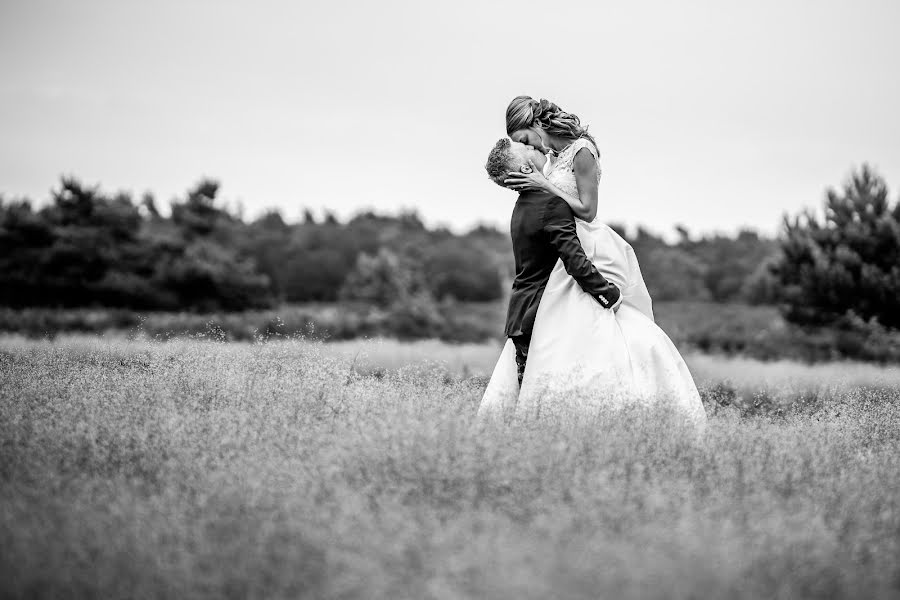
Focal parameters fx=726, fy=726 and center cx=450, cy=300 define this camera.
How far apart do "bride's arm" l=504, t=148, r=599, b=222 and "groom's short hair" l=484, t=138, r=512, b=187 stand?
67 millimetres

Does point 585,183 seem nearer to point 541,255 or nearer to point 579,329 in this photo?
point 541,255

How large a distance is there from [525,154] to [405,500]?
116 inches

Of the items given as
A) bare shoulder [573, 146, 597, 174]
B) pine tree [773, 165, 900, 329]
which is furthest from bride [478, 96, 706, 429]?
pine tree [773, 165, 900, 329]

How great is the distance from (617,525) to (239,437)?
92.2 inches

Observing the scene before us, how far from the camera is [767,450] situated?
443 centimetres

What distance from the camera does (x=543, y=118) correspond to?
5.59m

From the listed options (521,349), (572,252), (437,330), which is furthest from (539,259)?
(437,330)

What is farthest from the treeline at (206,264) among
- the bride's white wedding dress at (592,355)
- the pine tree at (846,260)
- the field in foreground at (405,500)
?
the field in foreground at (405,500)

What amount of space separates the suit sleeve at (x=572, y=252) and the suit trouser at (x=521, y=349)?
0.59 metres

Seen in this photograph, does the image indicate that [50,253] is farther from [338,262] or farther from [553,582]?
[553,582]

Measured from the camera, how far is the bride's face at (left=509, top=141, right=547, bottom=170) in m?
5.43

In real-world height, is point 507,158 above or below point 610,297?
above

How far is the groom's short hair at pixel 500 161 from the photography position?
5.43 m

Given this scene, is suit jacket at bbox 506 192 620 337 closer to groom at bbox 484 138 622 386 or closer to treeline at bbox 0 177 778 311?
groom at bbox 484 138 622 386
